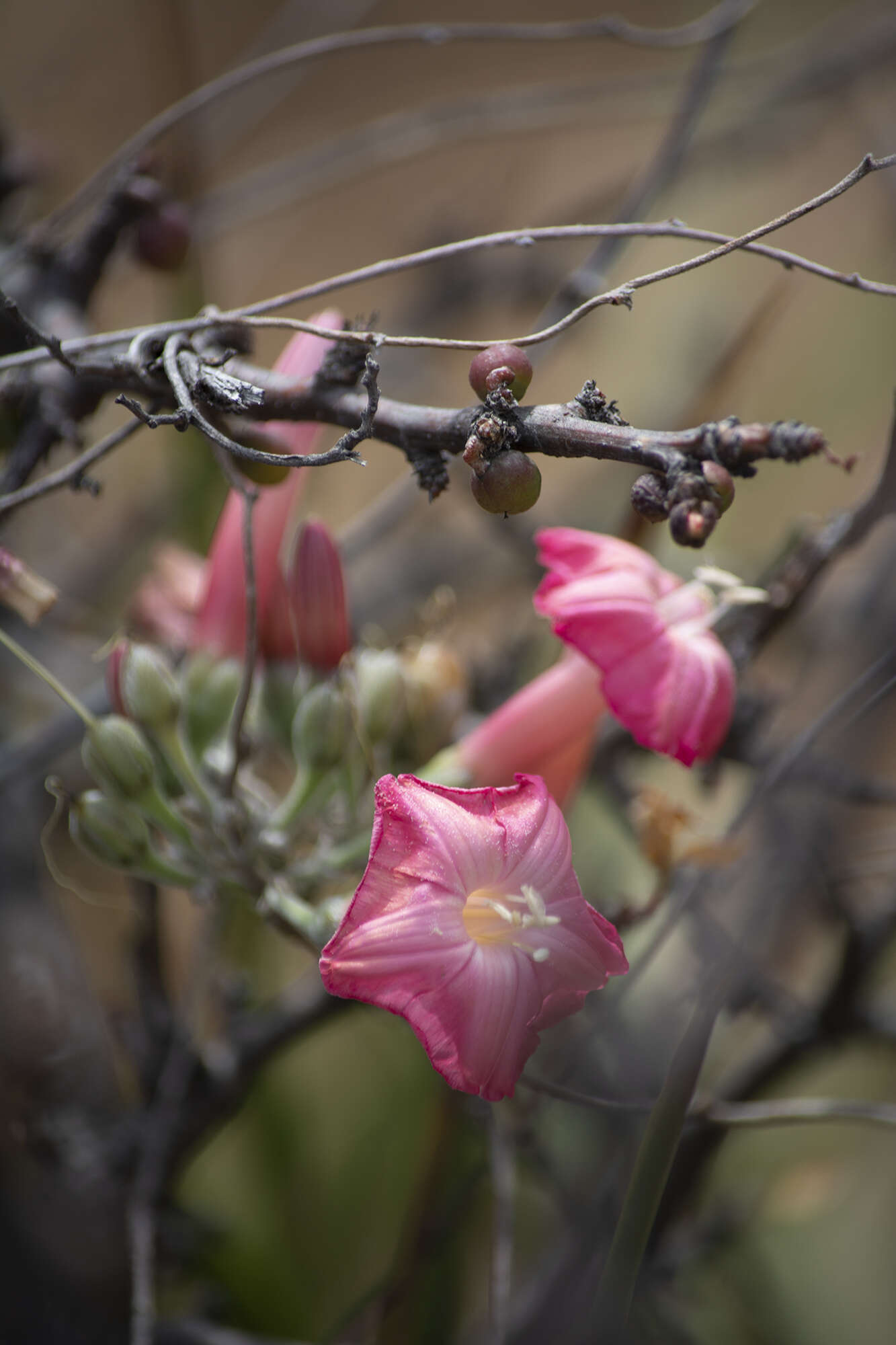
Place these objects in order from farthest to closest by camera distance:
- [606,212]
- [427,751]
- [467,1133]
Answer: [606,212], [467,1133], [427,751]

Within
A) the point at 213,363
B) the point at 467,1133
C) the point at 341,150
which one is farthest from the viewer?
the point at 341,150

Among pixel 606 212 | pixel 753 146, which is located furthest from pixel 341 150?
pixel 753 146

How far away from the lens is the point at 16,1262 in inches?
31.0

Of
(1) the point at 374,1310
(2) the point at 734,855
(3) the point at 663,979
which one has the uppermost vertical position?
(2) the point at 734,855

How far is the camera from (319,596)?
0.64 m

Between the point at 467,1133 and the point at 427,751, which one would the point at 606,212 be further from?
the point at 467,1133

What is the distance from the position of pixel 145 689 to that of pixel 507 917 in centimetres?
28

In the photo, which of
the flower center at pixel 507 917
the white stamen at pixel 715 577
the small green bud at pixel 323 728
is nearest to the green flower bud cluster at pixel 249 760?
the small green bud at pixel 323 728

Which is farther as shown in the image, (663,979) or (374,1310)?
(663,979)

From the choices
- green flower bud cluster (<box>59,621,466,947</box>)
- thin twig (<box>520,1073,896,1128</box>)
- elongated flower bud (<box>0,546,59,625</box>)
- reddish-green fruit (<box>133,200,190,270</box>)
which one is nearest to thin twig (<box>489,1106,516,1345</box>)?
thin twig (<box>520,1073,896,1128</box>)

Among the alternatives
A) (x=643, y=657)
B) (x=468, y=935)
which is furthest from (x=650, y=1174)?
(x=643, y=657)

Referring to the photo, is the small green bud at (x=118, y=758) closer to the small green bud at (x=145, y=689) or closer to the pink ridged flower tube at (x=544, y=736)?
the small green bud at (x=145, y=689)

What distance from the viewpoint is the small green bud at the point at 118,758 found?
1.90ft

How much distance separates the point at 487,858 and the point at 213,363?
10.1 inches
